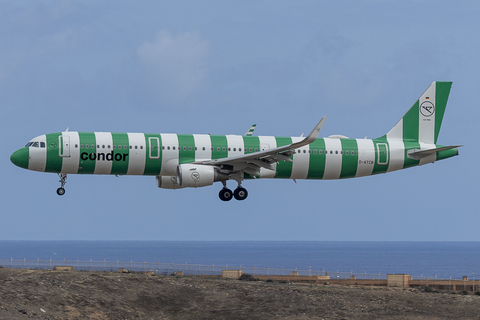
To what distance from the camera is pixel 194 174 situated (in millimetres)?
43781

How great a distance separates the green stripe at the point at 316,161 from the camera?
156 feet

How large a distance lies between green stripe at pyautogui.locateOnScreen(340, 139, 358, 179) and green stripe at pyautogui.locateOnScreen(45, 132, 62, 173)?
2121 cm

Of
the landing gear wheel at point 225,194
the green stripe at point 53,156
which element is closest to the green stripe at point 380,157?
the landing gear wheel at point 225,194

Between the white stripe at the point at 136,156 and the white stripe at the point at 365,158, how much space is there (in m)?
16.8

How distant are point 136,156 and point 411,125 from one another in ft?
76.5

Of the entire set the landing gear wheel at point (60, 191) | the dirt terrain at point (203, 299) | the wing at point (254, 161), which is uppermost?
the wing at point (254, 161)

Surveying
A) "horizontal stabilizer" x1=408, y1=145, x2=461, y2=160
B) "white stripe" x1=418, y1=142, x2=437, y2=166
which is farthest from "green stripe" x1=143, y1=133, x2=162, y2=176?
"white stripe" x1=418, y1=142, x2=437, y2=166

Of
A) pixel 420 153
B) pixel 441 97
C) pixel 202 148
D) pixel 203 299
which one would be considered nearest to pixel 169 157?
pixel 202 148

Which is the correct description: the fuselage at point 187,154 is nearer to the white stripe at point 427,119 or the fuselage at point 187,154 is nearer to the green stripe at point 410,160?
the green stripe at point 410,160

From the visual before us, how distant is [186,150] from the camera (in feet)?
147

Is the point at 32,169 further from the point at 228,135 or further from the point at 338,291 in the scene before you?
the point at 338,291

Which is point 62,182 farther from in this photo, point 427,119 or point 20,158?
point 427,119

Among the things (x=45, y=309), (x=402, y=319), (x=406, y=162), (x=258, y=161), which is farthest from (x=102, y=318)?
(x=406, y=162)

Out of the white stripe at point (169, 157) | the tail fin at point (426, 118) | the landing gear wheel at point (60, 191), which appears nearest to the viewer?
the white stripe at point (169, 157)
